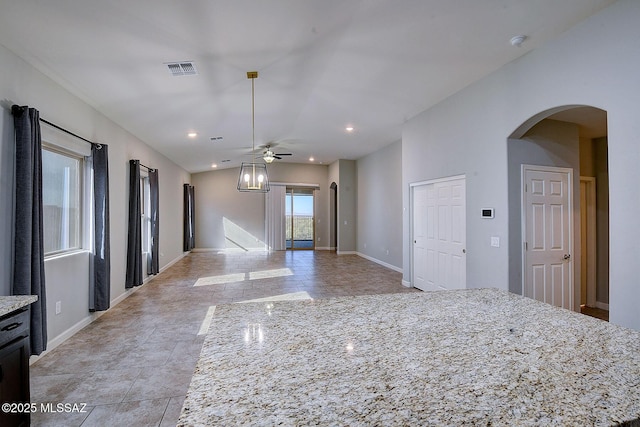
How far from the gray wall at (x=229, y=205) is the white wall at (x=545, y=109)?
22.1 ft

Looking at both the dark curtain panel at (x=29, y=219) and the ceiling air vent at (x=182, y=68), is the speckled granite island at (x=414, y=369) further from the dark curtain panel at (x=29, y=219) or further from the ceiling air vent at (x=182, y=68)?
the ceiling air vent at (x=182, y=68)

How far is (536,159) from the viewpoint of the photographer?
390cm

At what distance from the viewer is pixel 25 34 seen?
8.15 feet

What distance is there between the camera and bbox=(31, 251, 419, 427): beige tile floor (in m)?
2.40

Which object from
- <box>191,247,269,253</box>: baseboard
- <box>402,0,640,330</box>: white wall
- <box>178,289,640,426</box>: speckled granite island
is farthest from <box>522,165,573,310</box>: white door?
<box>191,247,269,253</box>: baseboard

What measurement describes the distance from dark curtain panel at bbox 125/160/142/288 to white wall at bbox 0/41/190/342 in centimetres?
10

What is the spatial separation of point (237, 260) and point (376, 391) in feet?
29.6

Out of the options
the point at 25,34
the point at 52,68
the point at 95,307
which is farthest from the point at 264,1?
the point at 95,307

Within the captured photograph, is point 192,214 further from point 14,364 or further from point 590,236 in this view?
point 590,236

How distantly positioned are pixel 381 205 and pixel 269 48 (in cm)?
606

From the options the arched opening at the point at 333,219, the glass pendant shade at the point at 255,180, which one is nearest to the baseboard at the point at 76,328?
the glass pendant shade at the point at 255,180

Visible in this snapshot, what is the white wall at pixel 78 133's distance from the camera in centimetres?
267

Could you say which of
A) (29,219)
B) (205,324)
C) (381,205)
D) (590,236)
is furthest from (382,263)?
(29,219)

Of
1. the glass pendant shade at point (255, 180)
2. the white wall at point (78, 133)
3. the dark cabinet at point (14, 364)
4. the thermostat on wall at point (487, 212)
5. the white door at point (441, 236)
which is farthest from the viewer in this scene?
the glass pendant shade at point (255, 180)
